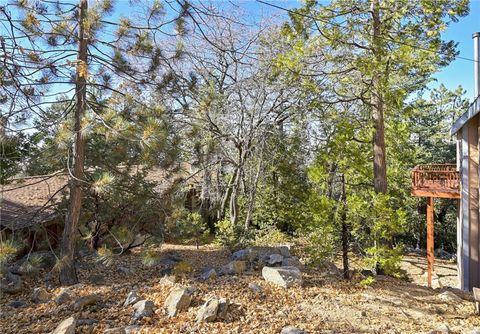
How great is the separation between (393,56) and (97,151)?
17.6ft

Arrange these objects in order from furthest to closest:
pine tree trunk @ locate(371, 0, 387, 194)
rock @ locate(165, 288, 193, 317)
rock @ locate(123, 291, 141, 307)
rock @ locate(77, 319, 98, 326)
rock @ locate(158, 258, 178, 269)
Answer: pine tree trunk @ locate(371, 0, 387, 194) → rock @ locate(158, 258, 178, 269) → rock @ locate(123, 291, 141, 307) → rock @ locate(165, 288, 193, 317) → rock @ locate(77, 319, 98, 326)

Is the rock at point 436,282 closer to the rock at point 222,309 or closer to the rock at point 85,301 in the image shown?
the rock at point 222,309

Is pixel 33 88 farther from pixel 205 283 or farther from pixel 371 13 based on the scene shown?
pixel 371 13

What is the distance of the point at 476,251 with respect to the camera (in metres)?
6.95

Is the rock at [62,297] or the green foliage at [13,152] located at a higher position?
the green foliage at [13,152]

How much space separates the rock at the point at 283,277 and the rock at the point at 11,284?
11.9ft

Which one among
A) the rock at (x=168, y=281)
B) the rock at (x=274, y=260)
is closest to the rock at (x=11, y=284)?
the rock at (x=168, y=281)

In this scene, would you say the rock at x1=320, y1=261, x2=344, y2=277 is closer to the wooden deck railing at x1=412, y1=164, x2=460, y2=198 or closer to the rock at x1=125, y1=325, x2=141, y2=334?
the wooden deck railing at x1=412, y1=164, x2=460, y2=198

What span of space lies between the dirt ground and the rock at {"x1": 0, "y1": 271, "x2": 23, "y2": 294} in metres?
0.11

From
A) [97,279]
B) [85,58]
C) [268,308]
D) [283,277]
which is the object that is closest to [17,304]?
[97,279]

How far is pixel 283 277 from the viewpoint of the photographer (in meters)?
5.12

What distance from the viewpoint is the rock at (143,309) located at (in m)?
3.83

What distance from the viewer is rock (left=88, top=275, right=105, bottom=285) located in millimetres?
5340

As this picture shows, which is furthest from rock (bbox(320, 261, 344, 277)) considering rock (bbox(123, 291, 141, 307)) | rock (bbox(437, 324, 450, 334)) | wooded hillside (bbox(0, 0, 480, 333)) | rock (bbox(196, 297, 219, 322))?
rock (bbox(123, 291, 141, 307))
